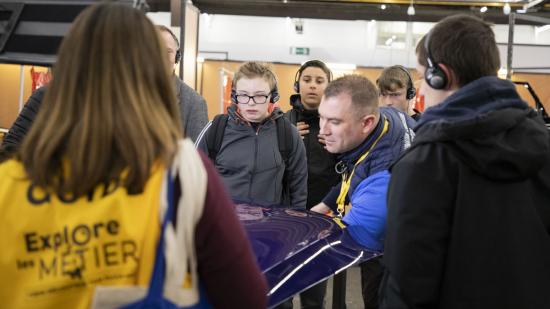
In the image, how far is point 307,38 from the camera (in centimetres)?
1543

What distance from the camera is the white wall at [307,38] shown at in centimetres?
1523

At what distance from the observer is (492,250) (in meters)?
1.28

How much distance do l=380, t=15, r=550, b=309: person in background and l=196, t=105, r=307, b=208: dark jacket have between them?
1.30 metres

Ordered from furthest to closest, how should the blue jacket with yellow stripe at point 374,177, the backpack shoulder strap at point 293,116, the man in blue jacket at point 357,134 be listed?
the backpack shoulder strap at point 293,116, the man in blue jacket at point 357,134, the blue jacket with yellow stripe at point 374,177

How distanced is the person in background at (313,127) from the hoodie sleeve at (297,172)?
31cm

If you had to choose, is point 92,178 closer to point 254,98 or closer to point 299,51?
point 254,98

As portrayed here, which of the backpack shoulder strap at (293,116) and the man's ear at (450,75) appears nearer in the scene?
the man's ear at (450,75)

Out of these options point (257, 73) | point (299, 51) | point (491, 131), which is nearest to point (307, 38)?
point (299, 51)

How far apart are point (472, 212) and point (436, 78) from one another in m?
0.36

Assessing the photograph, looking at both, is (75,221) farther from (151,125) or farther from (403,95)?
(403,95)

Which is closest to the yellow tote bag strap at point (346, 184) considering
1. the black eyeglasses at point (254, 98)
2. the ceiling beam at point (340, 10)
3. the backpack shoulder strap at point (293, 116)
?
the black eyeglasses at point (254, 98)

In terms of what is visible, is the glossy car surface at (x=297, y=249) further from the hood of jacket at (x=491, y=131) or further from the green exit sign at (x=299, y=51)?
the green exit sign at (x=299, y=51)

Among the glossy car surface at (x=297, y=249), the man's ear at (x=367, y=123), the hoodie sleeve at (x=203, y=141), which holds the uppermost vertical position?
the man's ear at (x=367, y=123)

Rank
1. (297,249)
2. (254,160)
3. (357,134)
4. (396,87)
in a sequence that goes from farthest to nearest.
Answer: (396,87), (254,160), (357,134), (297,249)
